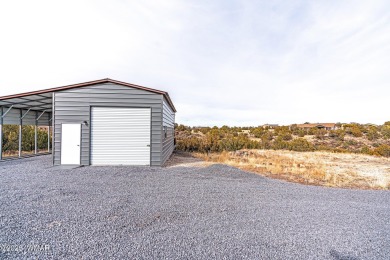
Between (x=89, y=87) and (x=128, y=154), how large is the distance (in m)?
3.67

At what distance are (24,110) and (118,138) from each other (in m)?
8.42

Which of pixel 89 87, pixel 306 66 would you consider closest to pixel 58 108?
pixel 89 87

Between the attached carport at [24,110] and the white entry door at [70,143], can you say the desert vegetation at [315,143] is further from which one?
the attached carport at [24,110]

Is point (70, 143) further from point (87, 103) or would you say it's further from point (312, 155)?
point (312, 155)

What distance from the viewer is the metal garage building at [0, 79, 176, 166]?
9.12 metres

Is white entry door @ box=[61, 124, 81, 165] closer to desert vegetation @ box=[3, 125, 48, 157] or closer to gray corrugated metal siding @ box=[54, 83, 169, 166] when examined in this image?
gray corrugated metal siding @ box=[54, 83, 169, 166]

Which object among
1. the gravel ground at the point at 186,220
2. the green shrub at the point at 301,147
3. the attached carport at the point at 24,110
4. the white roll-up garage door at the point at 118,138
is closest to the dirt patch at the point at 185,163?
the white roll-up garage door at the point at 118,138

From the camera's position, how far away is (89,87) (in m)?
9.13

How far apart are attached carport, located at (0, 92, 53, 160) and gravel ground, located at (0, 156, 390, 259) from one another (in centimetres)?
486

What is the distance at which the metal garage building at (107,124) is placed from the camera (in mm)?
9125

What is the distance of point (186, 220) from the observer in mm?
3625

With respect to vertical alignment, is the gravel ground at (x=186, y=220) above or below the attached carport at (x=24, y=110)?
below

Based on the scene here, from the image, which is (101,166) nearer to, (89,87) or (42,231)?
(89,87)

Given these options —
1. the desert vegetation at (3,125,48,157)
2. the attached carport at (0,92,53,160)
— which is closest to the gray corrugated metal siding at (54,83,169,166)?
the attached carport at (0,92,53,160)
